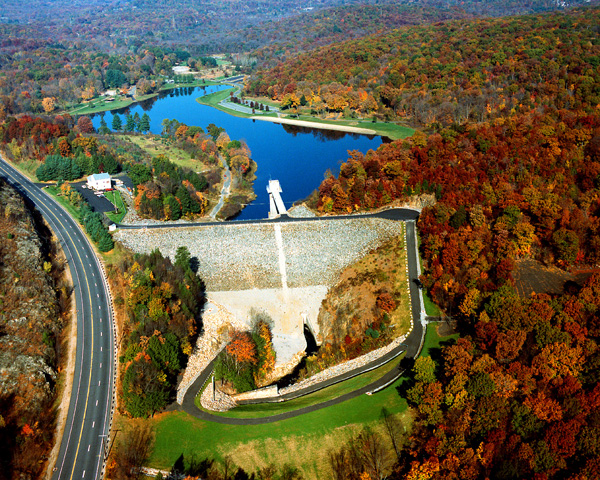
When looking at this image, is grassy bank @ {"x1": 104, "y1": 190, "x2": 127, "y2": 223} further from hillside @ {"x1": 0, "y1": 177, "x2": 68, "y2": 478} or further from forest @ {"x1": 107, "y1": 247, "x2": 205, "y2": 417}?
forest @ {"x1": 107, "y1": 247, "x2": 205, "y2": 417}

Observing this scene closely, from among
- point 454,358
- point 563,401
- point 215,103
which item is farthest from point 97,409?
point 215,103

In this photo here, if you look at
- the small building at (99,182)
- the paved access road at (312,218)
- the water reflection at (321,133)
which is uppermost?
the small building at (99,182)

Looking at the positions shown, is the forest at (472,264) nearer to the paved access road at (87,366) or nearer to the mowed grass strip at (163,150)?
the paved access road at (87,366)

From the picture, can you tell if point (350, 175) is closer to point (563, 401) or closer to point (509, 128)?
point (509, 128)

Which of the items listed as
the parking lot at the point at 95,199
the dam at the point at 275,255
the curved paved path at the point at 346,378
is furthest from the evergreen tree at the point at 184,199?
the curved paved path at the point at 346,378

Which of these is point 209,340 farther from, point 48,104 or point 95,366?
point 48,104

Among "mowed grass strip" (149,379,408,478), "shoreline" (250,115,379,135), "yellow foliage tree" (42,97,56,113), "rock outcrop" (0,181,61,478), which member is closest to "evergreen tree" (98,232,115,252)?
"rock outcrop" (0,181,61,478)

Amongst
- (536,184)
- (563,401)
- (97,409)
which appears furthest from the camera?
(536,184)
